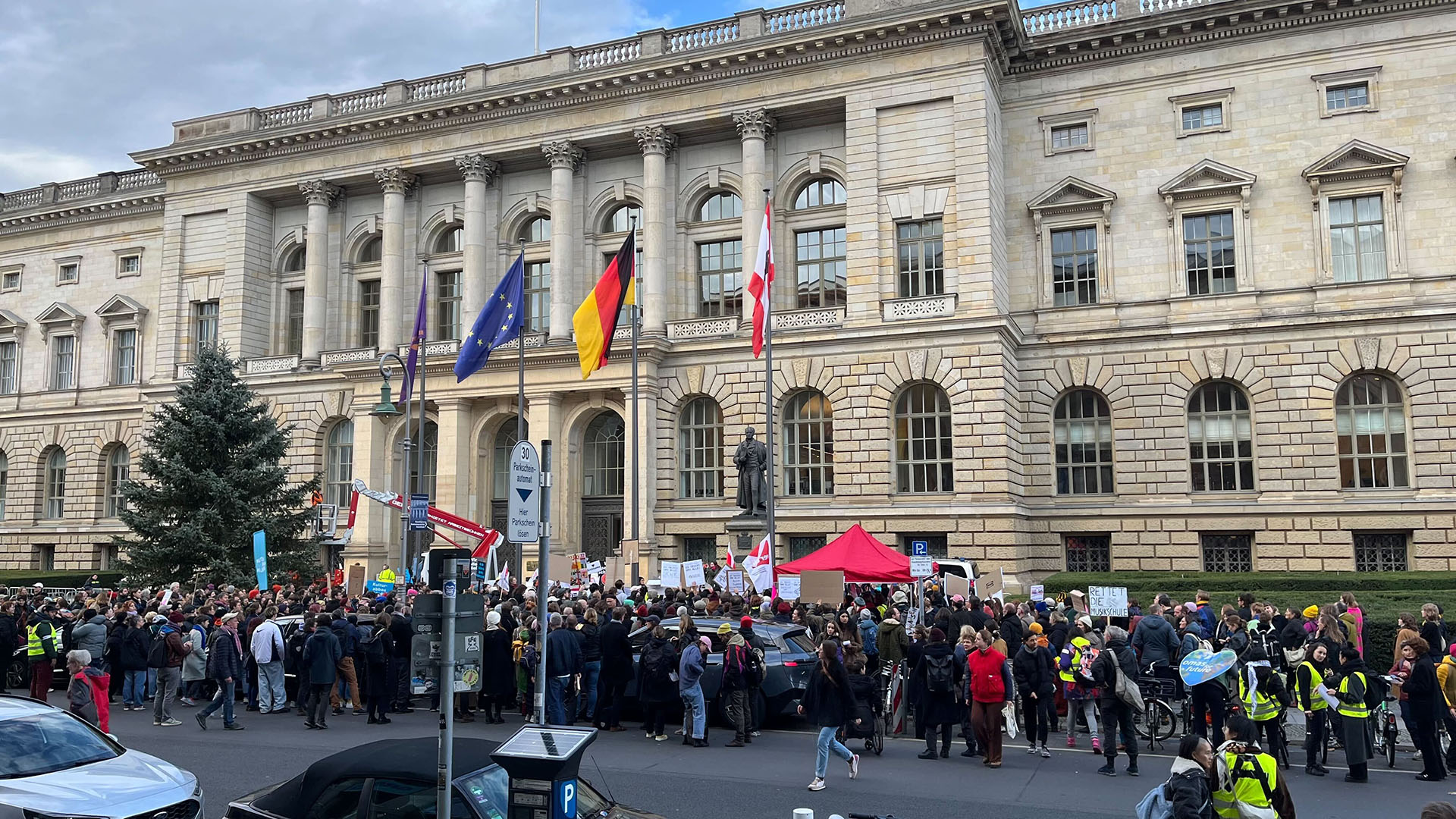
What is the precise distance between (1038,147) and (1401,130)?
35.1 feet

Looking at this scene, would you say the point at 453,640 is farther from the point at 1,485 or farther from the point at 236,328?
the point at 1,485

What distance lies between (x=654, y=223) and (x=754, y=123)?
195 inches

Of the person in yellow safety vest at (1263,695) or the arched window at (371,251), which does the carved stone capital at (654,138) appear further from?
the person in yellow safety vest at (1263,695)

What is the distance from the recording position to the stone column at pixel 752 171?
38531 millimetres

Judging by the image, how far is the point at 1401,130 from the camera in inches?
1329

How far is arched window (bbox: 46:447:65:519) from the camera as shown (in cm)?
5478

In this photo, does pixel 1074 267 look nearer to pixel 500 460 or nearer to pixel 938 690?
pixel 500 460

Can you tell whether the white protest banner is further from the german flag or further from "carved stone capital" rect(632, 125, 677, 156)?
"carved stone capital" rect(632, 125, 677, 156)

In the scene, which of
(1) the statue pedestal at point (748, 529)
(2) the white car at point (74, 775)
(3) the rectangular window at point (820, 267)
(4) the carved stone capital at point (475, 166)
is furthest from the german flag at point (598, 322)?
(2) the white car at point (74, 775)

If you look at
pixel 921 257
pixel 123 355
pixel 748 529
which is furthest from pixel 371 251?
pixel 748 529

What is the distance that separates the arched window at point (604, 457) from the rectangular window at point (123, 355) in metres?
25.8

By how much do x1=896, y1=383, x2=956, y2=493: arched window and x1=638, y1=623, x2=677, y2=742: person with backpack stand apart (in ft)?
66.8

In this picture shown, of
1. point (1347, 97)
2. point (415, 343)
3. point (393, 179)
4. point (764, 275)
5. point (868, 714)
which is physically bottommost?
point (868, 714)

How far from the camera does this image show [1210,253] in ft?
117
